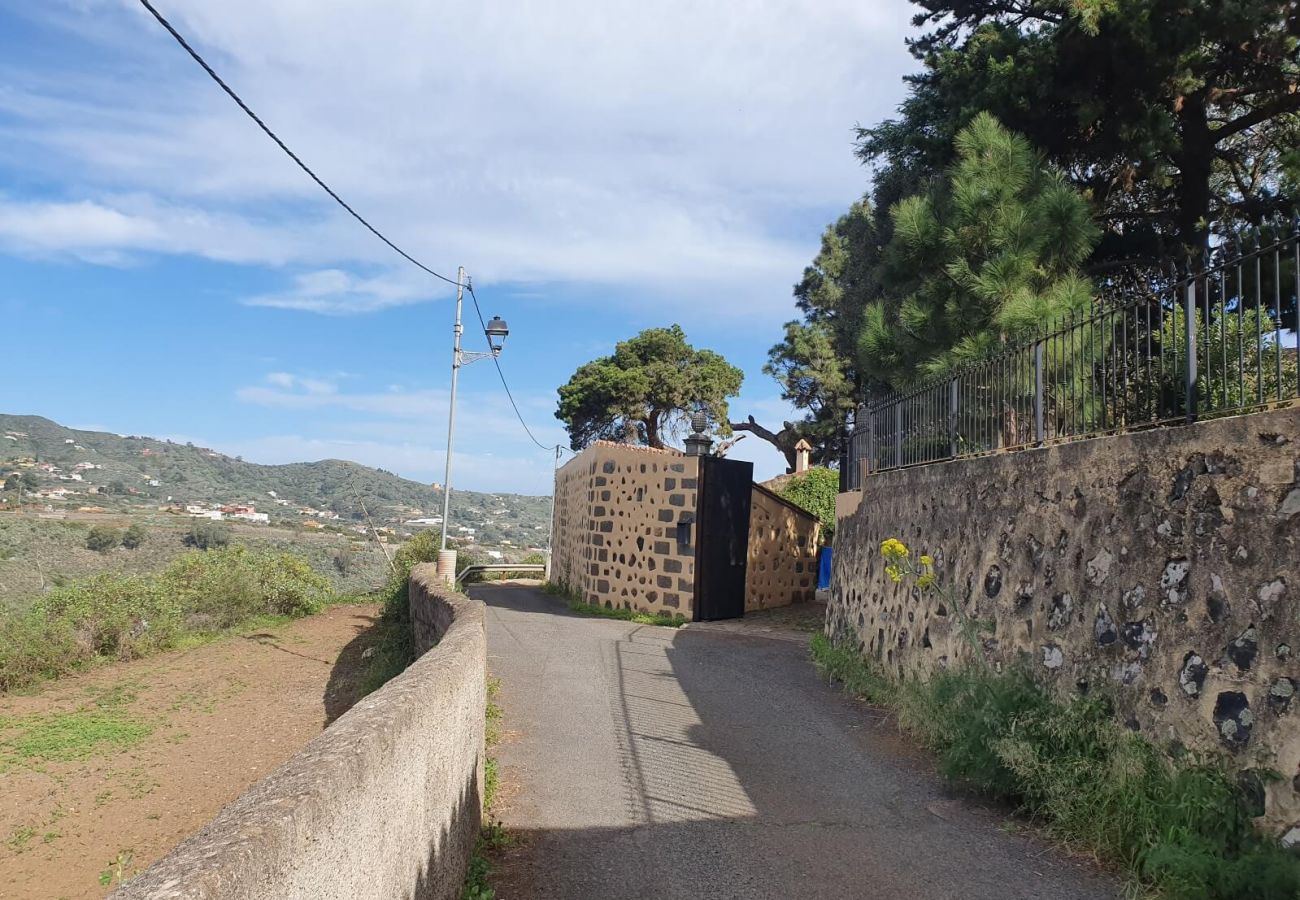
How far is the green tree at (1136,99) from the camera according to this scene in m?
11.4

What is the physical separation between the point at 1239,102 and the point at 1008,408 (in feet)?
29.1

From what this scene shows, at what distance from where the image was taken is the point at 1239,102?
43.1 feet

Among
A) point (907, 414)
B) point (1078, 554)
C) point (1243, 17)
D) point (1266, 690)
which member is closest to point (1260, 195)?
point (1243, 17)

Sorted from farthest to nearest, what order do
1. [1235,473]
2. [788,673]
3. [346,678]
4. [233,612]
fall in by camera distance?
1. [233,612]
2. [346,678]
3. [788,673]
4. [1235,473]

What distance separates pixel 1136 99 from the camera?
12.2 meters

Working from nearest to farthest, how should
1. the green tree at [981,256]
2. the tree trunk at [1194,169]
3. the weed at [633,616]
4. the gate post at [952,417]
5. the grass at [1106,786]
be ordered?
the grass at [1106,786]
the gate post at [952,417]
the green tree at [981,256]
the tree trunk at [1194,169]
the weed at [633,616]

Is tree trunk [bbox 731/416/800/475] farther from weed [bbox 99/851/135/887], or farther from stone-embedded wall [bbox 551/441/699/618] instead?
weed [bbox 99/851/135/887]

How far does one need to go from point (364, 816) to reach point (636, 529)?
49.8 feet

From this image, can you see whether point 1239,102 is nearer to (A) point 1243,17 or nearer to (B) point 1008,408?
(A) point 1243,17

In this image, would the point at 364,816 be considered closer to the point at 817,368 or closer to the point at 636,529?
the point at 636,529

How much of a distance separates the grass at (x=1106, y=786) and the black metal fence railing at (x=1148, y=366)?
5.76 ft

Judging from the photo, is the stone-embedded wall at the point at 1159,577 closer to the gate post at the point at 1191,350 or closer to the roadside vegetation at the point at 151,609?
the gate post at the point at 1191,350

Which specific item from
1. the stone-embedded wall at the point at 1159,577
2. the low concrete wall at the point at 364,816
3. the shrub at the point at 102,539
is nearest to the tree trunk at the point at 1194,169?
the stone-embedded wall at the point at 1159,577

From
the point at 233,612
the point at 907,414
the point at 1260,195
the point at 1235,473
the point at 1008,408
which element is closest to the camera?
the point at 1235,473
